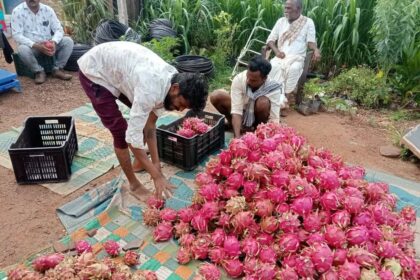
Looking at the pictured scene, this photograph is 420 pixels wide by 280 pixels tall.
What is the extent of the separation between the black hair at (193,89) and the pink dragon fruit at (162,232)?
78cm

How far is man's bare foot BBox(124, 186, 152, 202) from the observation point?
2787 millimetres

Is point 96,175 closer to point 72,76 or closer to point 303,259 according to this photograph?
point 303,259

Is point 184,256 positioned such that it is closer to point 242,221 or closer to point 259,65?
point 242,221

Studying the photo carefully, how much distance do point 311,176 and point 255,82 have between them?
1.42 metres

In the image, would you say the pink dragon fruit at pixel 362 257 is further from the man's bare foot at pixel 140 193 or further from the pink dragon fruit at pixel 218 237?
the man's bare foot at pixel 140 193

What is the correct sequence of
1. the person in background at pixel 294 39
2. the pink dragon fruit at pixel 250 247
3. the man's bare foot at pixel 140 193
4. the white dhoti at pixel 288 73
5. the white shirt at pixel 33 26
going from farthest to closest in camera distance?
the white shirt at pixel 33 26, the person in background at pixel 294 39, the white dhoti at pixel 288 73, the man's bare foot at pixel 140 193, the pink dragon fruit at pixel 250 247

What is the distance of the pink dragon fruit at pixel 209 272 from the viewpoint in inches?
75.9

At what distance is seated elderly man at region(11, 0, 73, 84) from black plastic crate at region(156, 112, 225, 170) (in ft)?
9.45

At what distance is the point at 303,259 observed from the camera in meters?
1.85

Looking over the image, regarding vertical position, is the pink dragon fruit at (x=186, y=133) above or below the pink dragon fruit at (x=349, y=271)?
above

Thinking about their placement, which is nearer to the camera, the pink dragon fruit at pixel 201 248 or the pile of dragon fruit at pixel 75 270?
the pile of dragon fruit at pixel 75 270

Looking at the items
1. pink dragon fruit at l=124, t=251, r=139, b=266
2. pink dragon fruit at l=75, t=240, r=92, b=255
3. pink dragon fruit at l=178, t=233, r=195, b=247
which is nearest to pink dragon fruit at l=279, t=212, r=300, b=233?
pink dragon fruit at l=178, t=233, r=195, b=247

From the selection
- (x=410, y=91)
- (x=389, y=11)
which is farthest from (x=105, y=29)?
(x=410, y=91)

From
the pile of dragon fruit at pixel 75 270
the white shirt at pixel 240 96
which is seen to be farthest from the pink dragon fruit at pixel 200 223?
the white shirt at pixel 240 96
